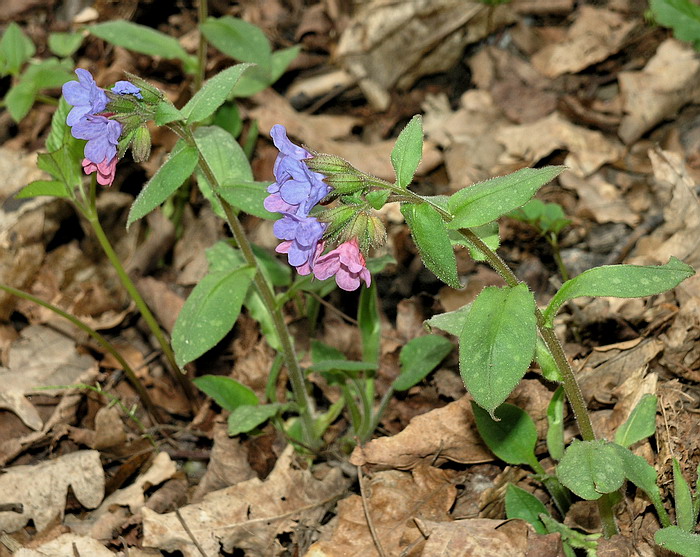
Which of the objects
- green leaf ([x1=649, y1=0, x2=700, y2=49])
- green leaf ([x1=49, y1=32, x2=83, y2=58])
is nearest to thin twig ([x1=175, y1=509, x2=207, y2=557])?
green leaf ([x1=49, y1=32, x2=83, y2=58])

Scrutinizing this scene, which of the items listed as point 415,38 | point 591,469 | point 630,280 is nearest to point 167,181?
point 630,280

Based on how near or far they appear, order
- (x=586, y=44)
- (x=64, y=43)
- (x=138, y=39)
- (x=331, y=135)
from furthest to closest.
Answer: (x=64, y=43) → (x=586, y=44) → (x=331, y=135) → (x=138, y=39)

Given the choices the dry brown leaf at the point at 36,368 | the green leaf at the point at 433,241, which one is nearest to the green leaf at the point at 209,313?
the green leaf at the point at 433,241

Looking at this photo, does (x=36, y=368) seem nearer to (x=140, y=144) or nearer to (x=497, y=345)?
(x=140, y=144)

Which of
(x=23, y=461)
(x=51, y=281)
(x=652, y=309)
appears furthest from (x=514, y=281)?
(x=51, y=281)

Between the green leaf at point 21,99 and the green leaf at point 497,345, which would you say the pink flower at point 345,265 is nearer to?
the green leaf at point 497,345

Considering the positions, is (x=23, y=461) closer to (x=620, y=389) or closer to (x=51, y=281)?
(x=51, y=281)
